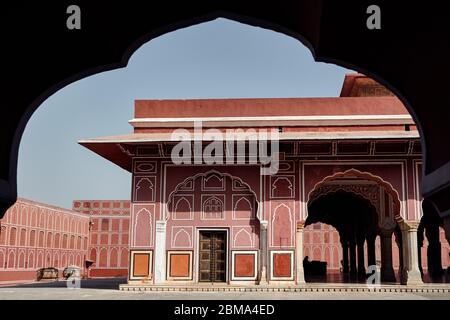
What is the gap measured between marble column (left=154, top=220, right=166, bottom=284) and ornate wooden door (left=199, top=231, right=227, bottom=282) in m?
0.96

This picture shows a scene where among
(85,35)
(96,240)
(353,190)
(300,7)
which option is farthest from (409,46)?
(96,240)

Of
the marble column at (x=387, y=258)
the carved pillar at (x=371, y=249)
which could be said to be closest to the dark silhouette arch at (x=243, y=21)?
the marble column at (x=387, y=258)

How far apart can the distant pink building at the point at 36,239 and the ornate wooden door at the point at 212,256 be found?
10667mm

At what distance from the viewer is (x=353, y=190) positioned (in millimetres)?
16141

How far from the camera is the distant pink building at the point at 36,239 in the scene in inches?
895

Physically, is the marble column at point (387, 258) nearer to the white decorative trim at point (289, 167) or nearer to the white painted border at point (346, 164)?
the white painted border at point (346, 164)

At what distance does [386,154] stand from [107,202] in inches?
990

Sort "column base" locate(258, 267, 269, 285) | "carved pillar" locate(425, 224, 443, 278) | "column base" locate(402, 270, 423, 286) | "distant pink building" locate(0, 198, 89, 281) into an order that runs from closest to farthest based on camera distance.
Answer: "column base" locate(402, 270, 423, 286) < "column base" locate(258, 267, 269, 285) < "carved pillar" locate(425, 224, 443, 278) < "distant pink building" locate(0, 198, 89, 281)

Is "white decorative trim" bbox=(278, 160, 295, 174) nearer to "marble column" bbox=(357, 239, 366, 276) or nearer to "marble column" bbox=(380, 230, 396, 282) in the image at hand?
"marble column" bbox=(380, 230, 396, 282)

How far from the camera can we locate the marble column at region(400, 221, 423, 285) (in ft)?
45.9

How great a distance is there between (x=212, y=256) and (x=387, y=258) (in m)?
5.54

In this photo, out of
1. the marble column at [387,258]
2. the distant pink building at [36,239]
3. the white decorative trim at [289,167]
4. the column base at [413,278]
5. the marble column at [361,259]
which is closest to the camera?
the column base at [413,278]

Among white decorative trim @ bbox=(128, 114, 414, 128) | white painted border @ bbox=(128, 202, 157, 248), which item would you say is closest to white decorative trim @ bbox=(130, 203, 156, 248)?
white painted border @ bbox=(128, 202, 157, 248)

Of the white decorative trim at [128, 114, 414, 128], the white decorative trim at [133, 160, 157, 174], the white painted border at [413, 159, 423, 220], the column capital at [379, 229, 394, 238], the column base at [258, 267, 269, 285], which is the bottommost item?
the column base at [258, 267, 269, 285]
